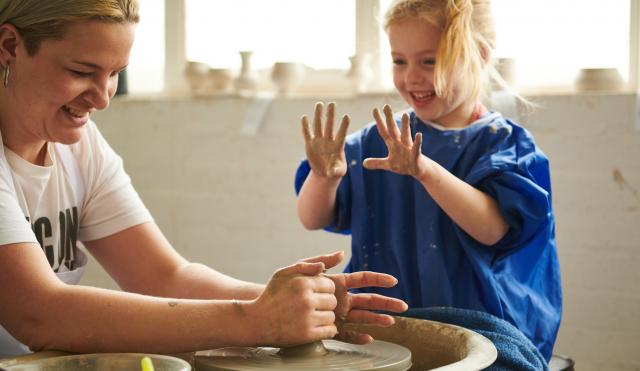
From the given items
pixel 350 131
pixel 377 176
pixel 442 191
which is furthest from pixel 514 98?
pixel 442 191

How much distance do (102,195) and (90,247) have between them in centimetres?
13

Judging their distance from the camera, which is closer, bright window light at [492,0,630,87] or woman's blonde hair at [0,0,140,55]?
woman's blonde hair at [0,0,140,55]

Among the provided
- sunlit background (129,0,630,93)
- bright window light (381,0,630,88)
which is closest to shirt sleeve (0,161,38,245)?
sunlit background (129,0,630,93)

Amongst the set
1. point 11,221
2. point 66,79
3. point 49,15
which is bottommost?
point 11,221

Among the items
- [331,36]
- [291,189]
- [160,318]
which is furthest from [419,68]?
[331,36]

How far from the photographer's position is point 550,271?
2.02 m

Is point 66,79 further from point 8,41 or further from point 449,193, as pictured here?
point 449,193

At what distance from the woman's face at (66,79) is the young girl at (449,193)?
0.45 m

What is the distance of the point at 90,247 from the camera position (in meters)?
1.79

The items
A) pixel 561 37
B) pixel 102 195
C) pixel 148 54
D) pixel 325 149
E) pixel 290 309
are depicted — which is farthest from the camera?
pixel 148 54

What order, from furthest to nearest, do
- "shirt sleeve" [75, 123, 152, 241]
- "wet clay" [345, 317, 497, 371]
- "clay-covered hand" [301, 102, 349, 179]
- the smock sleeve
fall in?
the smock sleeve, "clay-covered hand" [301, 102, 349, 179], "shirt sleeve" [75, 123, 152, 241], "wet clay" [345, 317, 497, 371]

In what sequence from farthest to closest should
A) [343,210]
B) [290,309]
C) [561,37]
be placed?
[561,37] → [343,210] → [290,309]

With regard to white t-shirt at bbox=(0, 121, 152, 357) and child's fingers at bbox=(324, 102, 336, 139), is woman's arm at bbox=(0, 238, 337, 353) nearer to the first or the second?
white t-shirt at bbox=(0, 121, 152, 357)

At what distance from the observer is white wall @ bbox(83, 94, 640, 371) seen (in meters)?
2.71
